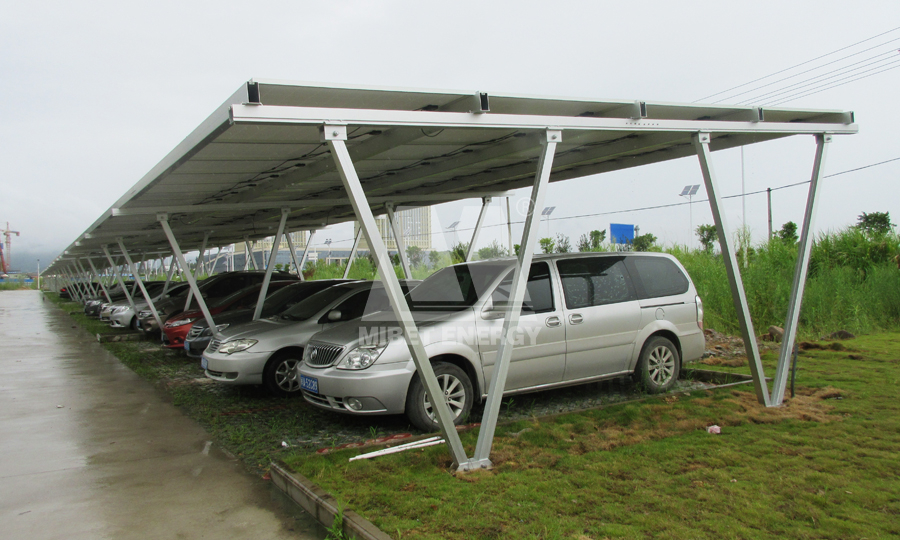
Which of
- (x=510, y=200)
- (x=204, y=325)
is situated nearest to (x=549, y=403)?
(x=510, y=200)

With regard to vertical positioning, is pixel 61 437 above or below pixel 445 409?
below

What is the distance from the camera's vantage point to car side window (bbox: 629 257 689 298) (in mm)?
7161

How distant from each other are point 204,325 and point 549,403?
668 cm

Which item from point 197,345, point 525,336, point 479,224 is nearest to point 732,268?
point 525,336

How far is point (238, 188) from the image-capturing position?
8.74m

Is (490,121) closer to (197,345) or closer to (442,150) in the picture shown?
(442,150)

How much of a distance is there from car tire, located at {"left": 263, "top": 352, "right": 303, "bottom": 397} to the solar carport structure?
227cm

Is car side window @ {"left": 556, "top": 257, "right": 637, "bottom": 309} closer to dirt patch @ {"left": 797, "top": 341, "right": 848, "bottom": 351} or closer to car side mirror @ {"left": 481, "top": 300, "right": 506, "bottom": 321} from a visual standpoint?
car side mirror @ {"left": 481, "top": 300, "right": 506, "bottom": 321}

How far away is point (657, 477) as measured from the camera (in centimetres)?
433

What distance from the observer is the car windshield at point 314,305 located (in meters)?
8.35

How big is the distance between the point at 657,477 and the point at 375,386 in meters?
2.50

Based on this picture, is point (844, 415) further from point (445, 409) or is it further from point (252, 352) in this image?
point (252, 352)

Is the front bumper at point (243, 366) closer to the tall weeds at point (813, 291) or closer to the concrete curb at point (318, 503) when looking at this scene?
the concrete curb at point (318, 503)

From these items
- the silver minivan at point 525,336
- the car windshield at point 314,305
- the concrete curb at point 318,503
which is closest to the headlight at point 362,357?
the silver minivan at point 525,336
